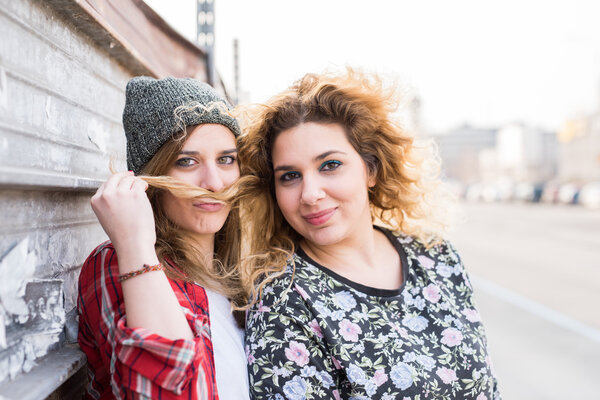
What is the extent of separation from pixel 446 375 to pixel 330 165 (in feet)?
3.28

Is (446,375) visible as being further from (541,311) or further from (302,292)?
(541,311)

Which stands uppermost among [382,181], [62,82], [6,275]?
[62,82]

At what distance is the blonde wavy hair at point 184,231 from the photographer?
1.92 meters

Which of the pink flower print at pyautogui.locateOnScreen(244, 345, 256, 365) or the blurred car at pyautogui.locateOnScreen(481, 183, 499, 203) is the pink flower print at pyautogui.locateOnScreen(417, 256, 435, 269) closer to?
the pink flower print at pyautogui.locateOnScreen(244, 345, 256, 365)

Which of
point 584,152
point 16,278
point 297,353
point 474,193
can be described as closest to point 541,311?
point 297,353

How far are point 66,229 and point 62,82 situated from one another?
47 cm

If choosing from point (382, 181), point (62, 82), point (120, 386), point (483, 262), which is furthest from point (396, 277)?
point (483, 262)

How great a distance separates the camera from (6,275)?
124 centimetres

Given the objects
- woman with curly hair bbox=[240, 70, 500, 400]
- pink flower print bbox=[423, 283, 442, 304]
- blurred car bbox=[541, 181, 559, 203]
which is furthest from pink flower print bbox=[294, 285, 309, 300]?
blurred car bbox=[541, 181, 559, 203]

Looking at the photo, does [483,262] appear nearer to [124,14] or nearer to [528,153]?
[124,14]

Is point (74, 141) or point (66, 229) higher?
point (74, 141)

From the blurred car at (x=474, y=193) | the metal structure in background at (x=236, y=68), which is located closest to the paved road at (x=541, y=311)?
the metal structure in background at (x=236, y=68)

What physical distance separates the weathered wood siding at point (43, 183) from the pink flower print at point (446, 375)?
4.42 ft

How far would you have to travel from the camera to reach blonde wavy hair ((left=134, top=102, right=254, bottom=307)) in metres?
1.92
